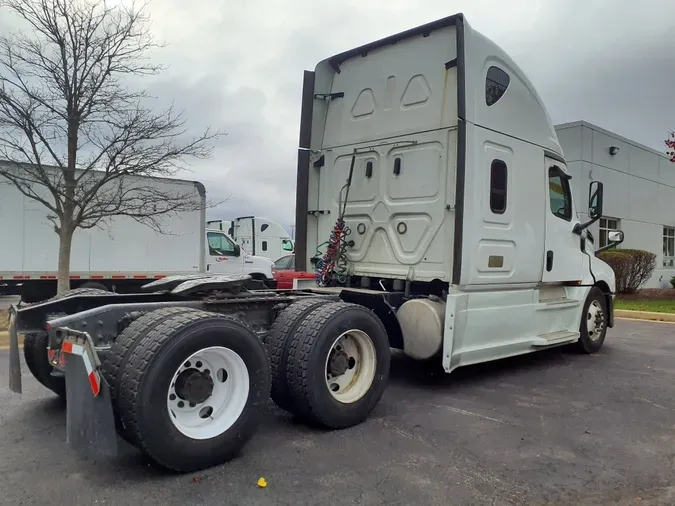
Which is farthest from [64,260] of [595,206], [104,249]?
[595,206]

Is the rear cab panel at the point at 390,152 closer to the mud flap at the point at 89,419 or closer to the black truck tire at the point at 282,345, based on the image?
the black truck tire at the point at 282,345

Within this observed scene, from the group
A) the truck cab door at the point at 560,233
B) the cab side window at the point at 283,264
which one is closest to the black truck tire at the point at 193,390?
the truck cab door at the point at 560,233

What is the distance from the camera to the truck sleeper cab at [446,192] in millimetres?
5520

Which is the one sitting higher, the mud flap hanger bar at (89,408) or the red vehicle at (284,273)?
the red vehicle at (284,273)

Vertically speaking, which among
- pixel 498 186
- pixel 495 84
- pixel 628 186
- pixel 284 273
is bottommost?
pixel 284 273

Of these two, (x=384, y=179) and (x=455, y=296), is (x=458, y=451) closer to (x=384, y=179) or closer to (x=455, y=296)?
(x=455, y=296)

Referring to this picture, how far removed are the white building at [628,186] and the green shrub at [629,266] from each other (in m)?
2.08

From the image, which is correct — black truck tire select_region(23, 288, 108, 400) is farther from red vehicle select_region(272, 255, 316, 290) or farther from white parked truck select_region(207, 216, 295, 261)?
white parked truck select_region(207, 216, 295, 261)

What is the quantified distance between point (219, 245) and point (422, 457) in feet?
38.9

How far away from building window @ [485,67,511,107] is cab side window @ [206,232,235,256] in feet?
33.6

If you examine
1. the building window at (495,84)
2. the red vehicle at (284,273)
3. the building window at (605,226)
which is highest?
the building window at (495,84)

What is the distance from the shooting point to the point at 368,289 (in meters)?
6.32

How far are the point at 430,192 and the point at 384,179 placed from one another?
0.65 m

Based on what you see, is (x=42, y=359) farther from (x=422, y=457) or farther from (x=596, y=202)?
(x=596, y=202)
